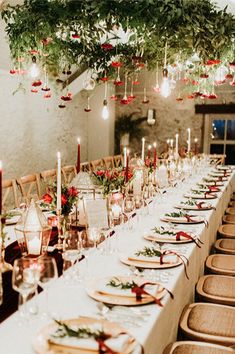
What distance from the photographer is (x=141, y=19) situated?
4.63 metres

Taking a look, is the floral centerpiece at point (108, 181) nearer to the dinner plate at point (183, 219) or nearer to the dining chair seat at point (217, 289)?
the dinner plate at point (183, 219)

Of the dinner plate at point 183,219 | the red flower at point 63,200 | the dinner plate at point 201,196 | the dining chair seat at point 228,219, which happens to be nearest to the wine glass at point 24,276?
the red flower at point 63,200

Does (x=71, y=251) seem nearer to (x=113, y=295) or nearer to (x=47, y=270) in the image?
(x=113, y=295)

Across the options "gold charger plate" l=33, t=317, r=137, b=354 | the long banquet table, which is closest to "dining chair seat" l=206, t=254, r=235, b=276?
the long banquet table

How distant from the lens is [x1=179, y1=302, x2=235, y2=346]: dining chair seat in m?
2.26

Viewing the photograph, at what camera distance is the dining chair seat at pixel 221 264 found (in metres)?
3.33

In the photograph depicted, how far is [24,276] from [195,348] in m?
0.97

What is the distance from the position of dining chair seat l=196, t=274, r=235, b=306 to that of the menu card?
794 millimetres

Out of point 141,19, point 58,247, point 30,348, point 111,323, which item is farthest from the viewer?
point 141,19

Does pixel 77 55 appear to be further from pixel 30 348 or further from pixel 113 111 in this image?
pixel 30 348

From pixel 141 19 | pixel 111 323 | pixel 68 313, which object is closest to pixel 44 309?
pixel 68 313

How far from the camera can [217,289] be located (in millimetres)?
2980

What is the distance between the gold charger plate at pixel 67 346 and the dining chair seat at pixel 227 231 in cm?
304

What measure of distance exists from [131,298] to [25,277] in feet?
1.57
